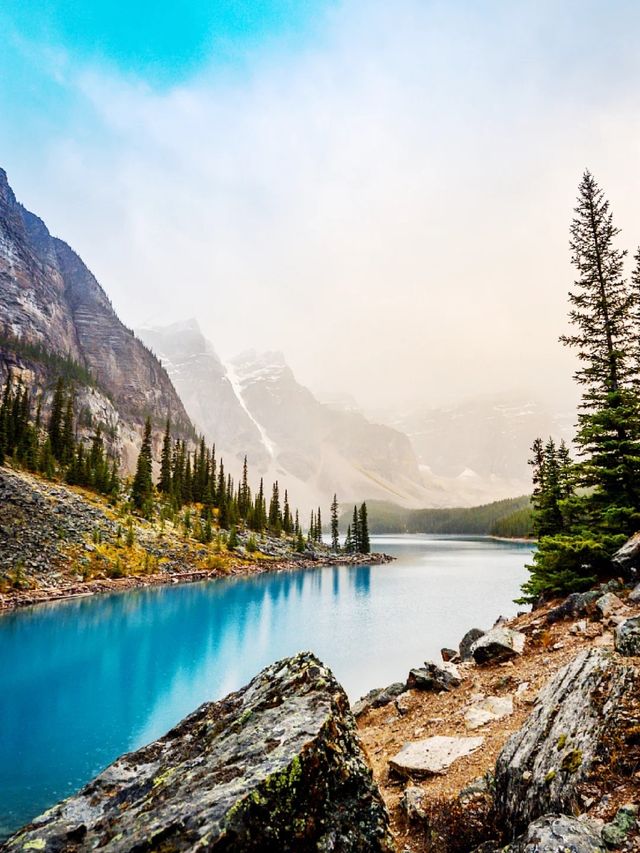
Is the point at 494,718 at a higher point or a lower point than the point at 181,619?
higher

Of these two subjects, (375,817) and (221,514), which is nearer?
(375,817)

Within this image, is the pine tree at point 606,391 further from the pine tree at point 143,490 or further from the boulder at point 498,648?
the pine tree at point 143,490

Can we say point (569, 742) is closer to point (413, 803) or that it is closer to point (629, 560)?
point (413, 803)

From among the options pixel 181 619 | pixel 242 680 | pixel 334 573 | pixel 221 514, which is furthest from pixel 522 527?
pixel 242 680

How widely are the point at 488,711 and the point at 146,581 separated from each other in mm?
59269

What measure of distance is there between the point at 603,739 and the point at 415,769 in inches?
189

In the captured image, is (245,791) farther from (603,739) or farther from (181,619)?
(181,619)

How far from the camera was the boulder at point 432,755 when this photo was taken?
27.4 ft

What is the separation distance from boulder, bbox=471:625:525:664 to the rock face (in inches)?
368

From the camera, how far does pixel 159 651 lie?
33938mm

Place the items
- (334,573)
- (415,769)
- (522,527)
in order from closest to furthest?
(415,769), (334,573), (522,527)

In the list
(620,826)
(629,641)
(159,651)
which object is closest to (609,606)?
(629,641)

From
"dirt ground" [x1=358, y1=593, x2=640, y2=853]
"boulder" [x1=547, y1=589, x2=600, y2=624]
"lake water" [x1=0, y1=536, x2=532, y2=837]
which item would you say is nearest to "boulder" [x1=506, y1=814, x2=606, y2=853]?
"dirt ground" [x1=358, y1=593, x2=640, y2=853]

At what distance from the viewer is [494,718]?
992cm
